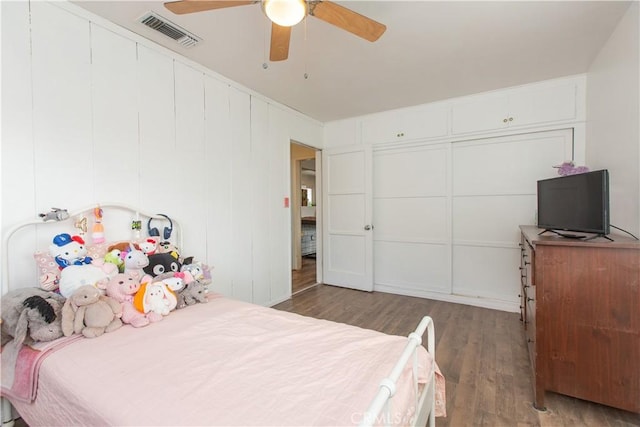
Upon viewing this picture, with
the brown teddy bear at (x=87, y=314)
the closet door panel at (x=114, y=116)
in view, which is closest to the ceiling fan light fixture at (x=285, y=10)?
the closet door panel at (x=114, y=116)

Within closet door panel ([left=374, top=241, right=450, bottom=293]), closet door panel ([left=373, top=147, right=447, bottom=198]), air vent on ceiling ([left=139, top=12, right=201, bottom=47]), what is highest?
air vent on ceiling ([left=139, top=12, right=201, bottom=47])

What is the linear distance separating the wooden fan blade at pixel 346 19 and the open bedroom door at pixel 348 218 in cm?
242

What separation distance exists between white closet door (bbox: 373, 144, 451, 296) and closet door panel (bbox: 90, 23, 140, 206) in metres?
2.99

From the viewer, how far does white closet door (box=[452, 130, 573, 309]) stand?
3.13 metres

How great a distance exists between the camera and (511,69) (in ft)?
8.96

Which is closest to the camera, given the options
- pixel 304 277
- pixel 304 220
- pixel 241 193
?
pixel 241 193

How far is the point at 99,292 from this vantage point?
1.54 m

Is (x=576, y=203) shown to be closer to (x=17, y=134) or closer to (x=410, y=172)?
(x=410, y=172)

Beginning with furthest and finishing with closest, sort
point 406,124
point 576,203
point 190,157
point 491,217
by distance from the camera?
point 406,124 < point 491,217 < point 190,157 < point 576,203

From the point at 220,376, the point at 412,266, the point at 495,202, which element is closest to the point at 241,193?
the point at 220,376

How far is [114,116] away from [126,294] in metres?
1.29

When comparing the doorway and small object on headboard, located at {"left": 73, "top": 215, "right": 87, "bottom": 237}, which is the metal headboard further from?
the doorway

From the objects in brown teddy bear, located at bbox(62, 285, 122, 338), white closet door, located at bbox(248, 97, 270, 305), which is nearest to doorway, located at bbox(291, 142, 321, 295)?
white closet door, located at bbox(248, 97, 270, 305)

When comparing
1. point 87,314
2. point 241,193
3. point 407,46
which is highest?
point 407,46
